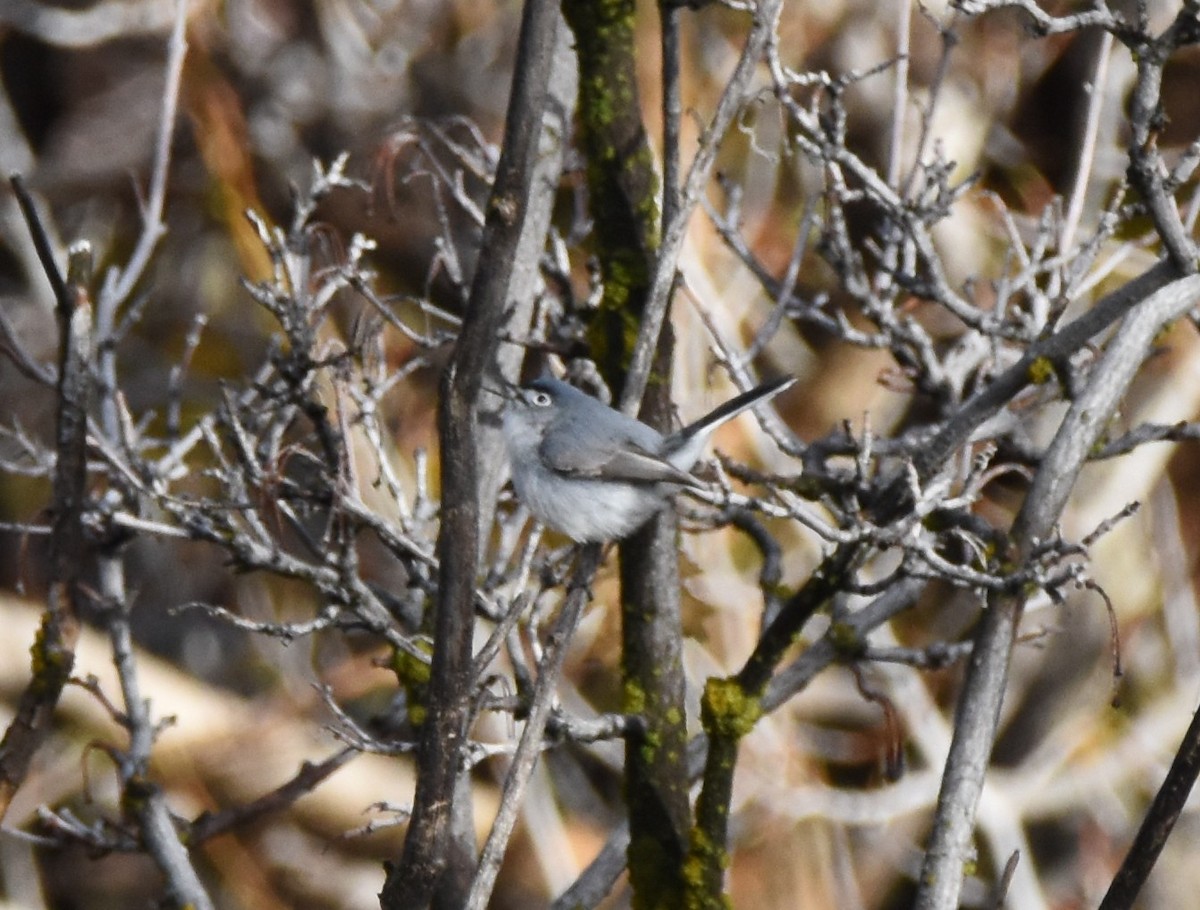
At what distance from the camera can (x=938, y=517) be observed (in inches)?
123

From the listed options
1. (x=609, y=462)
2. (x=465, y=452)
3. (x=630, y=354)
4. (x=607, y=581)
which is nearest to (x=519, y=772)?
(x=465, y=452)

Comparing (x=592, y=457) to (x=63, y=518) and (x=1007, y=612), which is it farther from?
(x=63, y=518)

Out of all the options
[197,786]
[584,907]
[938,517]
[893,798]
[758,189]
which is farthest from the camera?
[758,189]

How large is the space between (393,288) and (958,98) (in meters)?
3.04

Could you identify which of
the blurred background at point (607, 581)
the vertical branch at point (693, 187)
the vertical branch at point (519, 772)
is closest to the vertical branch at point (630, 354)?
the vertical branch at point (693, 187)

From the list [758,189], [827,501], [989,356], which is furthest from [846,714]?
[827,501]

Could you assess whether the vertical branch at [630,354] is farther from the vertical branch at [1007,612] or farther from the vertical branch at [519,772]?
the vertical branch at [519,772]

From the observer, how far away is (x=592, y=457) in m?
3.35

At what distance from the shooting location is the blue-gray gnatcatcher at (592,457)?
10.2ft

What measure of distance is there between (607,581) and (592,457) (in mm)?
2438

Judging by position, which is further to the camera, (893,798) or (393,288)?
(393,288)

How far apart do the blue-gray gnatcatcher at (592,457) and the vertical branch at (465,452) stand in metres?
1.30

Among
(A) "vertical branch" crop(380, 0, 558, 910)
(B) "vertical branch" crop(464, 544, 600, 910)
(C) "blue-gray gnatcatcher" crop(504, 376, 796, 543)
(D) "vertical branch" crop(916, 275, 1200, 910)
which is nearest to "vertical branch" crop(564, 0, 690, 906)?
(C) "blue-gray gnatcatcher" crop(504, 376, 796, 543)

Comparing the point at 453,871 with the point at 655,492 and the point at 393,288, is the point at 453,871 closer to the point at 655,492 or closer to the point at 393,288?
the point at 655,492
